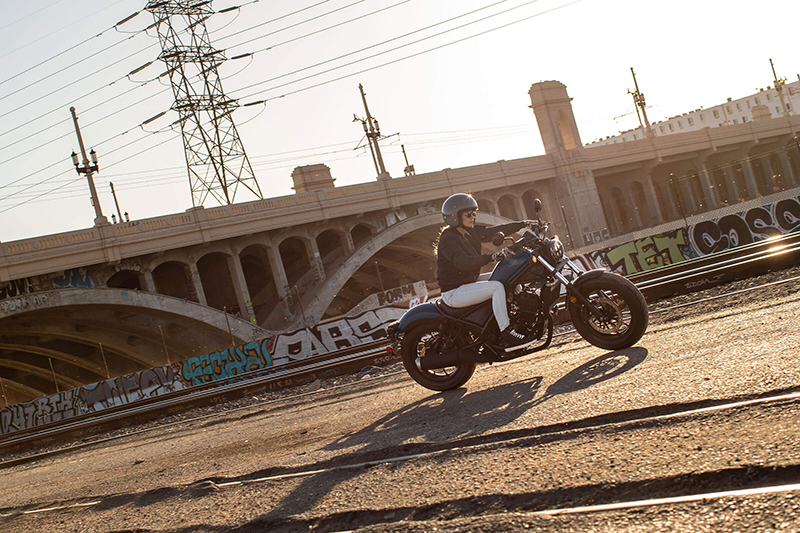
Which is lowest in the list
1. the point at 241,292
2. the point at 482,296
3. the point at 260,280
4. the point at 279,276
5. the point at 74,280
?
the point at 482,296

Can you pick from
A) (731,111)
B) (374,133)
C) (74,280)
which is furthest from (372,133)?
(731,111)

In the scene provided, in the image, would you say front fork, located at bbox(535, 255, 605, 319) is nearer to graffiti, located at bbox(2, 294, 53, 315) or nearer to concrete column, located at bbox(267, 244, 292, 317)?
graffiti, located at bbox(2, 294, 53, 315)

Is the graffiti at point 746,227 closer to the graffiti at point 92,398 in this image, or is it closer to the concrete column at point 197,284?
the graffiti at point 92,398

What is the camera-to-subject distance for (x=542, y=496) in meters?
2.96

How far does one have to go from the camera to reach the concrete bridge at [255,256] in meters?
26.3

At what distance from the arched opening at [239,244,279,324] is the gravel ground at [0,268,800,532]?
3104 centimetres

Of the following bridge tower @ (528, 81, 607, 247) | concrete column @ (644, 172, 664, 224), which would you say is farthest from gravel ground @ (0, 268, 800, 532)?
concrete column @ (644, 172, 664, 224)

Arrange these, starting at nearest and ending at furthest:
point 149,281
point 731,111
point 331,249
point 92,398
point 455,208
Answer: point 455,208 → point 92,398 → point 149,281 → point 331,249 → point 731,111

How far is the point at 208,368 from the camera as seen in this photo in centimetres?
2208

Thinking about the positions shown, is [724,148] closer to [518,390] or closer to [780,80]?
[780,80]

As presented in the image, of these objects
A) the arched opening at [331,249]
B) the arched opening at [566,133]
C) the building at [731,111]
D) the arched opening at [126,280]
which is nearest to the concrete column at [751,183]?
the arched opening at [566,133]

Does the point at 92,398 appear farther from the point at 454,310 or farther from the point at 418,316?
the point at 454,310

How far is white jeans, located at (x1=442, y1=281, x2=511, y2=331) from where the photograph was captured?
5.77 meters

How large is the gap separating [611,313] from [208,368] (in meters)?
18.6
